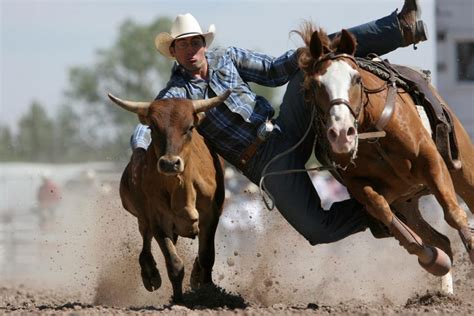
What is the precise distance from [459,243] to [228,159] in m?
2.94

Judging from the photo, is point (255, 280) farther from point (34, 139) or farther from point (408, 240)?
point (34, 139)

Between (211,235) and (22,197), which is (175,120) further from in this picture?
(22,197)

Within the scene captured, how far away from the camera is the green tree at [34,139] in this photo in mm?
28578

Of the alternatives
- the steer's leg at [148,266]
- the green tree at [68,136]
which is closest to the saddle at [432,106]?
the steer's leg at [148,266]

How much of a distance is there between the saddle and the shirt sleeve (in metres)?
0.63

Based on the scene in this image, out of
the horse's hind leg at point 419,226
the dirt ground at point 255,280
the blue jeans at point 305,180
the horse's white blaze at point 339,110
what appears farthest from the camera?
the horse's hind leg at point 419,226

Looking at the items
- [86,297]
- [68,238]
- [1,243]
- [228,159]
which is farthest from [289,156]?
[1,243]

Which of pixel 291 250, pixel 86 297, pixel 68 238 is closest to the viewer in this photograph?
pixel 86 297

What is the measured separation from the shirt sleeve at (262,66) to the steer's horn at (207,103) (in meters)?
0.48

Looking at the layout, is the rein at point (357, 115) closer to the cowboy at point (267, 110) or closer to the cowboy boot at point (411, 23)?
the cowboy at point (267, 110)

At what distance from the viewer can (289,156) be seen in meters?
8.77

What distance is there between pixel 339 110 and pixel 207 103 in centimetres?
127

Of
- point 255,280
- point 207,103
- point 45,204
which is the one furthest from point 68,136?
point 207,103

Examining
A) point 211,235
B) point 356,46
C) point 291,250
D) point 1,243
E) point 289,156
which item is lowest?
point 1,243
